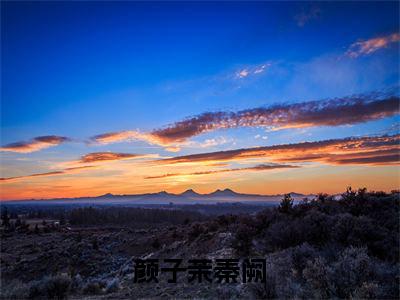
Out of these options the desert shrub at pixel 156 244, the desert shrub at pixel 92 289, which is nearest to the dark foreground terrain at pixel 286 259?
the desert shrub at pixel 92 289

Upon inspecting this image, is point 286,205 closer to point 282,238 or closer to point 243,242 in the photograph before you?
point 243,242

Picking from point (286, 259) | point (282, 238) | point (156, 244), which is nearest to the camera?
point (286, 259)

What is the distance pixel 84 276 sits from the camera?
24.7 m

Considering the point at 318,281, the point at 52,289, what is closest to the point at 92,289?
the point at 52,289

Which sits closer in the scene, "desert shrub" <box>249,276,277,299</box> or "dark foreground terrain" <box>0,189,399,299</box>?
"dark foreground terrain" <box>0,189,399,299</box>

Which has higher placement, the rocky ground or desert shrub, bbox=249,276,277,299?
desert shrub, bbox=249,276,277,299

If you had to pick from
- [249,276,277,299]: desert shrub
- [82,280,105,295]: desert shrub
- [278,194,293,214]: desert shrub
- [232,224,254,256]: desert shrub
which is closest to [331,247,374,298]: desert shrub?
[249,276,277,299]: desert shrub

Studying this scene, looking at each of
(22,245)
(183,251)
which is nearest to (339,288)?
(183,251)

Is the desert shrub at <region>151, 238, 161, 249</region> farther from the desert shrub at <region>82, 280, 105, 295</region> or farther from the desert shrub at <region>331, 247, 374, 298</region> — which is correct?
the desert shrub at <region>331, 247, 374, 298</region>

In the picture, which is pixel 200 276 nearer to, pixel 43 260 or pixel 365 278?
pixel 365 278

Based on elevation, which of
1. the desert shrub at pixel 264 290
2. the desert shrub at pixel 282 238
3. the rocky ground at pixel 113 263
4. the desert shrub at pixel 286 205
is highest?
the desert shrub at pixel 286 205

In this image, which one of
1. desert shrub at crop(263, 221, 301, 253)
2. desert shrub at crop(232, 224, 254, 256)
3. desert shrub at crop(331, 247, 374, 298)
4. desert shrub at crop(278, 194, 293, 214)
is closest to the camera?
desert shrub at crop(331, 247, 374, 298)

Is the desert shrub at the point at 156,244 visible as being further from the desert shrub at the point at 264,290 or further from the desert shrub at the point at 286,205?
the desert shrub at the point at 264,290

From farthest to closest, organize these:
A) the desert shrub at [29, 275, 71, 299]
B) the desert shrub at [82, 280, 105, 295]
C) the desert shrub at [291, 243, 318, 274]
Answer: the desert shrub at [82, 280, 105, 295] → the desert shrub at [29, 275, 71, 299] → the desert shrub at [291, 243, 318, 274]
